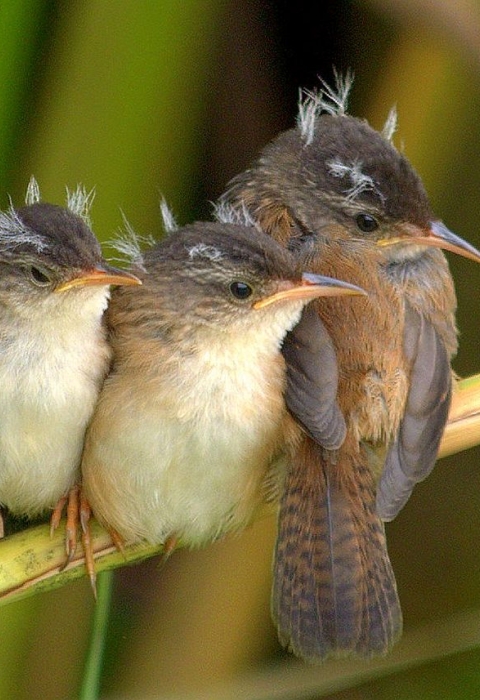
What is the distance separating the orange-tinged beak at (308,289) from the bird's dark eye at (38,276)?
20.4 inches

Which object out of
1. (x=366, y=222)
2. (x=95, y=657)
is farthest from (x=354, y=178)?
(x=95, y=657)

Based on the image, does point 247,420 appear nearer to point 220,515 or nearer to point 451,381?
point 220,515

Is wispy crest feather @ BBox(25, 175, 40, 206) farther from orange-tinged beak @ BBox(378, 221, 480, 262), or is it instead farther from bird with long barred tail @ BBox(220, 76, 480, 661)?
orange-tinged beak @ BBox(378, 221, 480, 262)

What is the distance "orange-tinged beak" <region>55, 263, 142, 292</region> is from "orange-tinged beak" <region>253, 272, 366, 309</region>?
340 millimetres

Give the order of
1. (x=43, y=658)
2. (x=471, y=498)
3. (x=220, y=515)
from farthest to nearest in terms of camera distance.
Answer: (x=471, y=498) → (x=43, y=658) → (x=220, y=515)

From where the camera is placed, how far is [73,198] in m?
3.15

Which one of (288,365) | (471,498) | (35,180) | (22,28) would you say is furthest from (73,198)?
(471,498)

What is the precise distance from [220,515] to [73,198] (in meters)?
0.91

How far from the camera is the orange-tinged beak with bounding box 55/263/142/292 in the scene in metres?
2.84

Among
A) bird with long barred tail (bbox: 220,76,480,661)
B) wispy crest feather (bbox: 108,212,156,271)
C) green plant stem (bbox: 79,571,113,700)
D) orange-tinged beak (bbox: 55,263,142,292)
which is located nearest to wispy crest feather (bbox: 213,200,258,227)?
bird with long barred tail (bbox: 220,76,480,661)

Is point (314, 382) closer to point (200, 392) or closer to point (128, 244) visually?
point (200, 392)

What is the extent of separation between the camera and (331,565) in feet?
9.08

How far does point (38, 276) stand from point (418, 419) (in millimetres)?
997

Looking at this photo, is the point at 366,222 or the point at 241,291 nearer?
the point at 241,291
